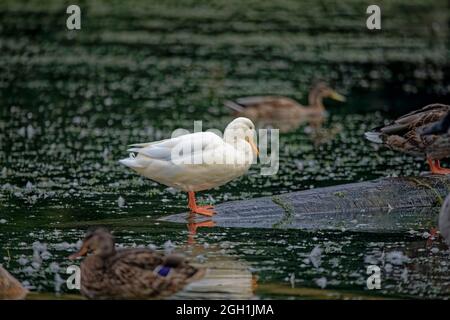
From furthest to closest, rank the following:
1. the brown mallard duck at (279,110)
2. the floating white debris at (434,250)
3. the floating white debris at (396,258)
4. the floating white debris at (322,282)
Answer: the brown mallard duck at (279,110) < the floating white debris at (434,250) < the floating white debris at (396,258) < the floating white debris at (322,282)

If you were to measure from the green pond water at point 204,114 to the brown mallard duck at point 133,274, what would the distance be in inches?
11.9

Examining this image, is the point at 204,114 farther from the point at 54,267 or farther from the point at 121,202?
the point at 54,267

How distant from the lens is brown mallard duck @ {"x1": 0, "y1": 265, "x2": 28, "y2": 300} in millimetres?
8312

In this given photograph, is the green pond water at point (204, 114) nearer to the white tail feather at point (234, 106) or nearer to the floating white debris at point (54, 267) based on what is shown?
the floating white debris at point (54, 267)

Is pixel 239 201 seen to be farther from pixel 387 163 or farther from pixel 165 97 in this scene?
pixel 165 97

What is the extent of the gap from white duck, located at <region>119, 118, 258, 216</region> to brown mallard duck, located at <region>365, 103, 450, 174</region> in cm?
185

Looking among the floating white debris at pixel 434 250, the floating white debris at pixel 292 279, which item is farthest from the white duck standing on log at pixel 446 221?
the floating white debris at pixel 292 279

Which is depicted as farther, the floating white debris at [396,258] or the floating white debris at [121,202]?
the floating white debris at [121,202]

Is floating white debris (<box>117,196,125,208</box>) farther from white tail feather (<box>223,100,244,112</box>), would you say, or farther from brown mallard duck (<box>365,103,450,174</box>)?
white tail feather (<box>223,100,244,112</box>)

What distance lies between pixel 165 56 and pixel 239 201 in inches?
459

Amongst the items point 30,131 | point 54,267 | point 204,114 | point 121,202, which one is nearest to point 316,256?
point 54,267

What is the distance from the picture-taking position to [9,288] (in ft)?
27.4

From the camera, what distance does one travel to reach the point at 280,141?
15938mm

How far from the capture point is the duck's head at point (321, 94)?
18688 millimetres
